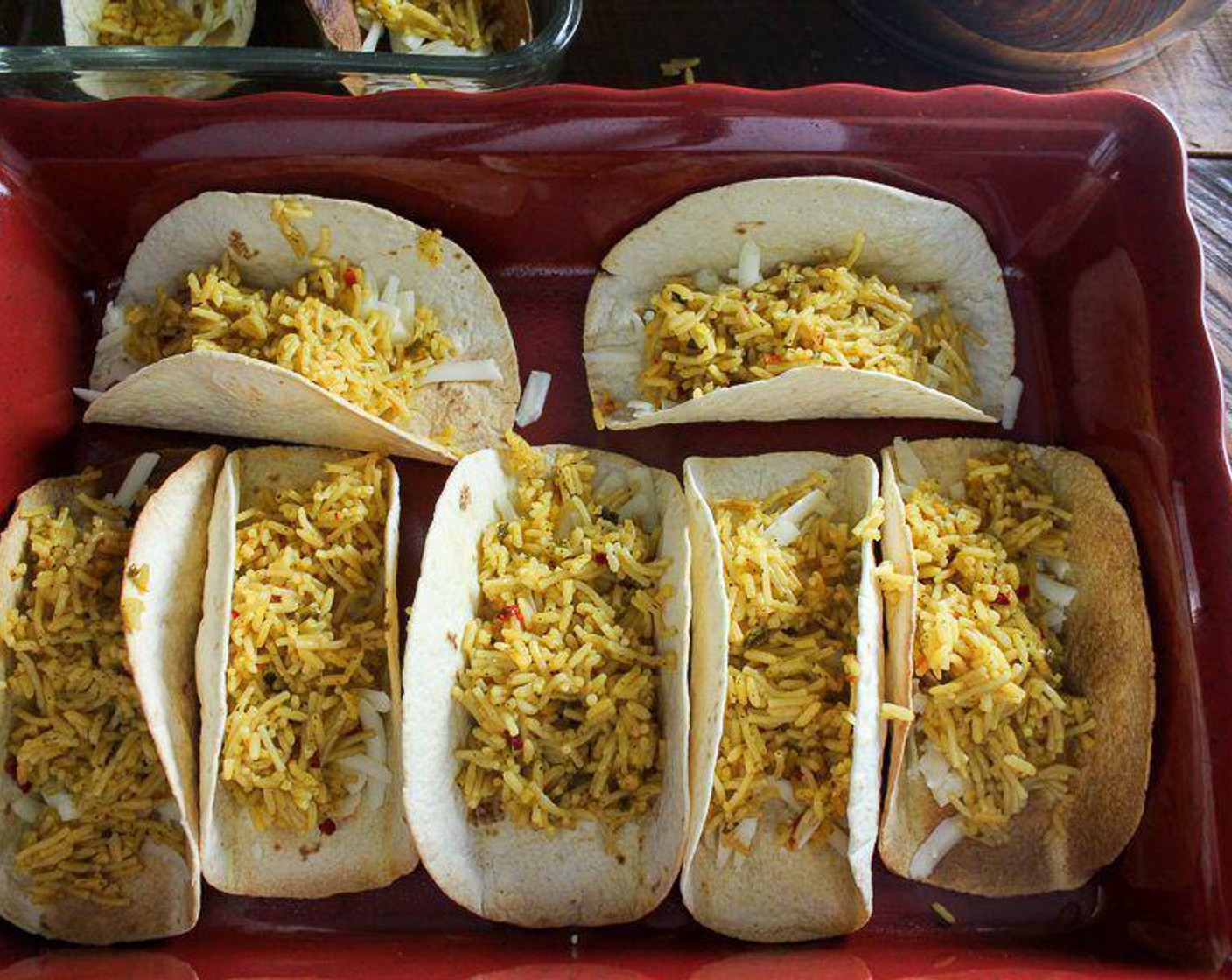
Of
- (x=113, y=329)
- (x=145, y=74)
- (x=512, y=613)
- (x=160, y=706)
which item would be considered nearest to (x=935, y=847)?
(x=512, y=613)

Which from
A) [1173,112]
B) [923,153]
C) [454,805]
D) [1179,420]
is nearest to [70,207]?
[454,805]

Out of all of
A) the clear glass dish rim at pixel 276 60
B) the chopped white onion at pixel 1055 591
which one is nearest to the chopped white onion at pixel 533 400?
the clear glass dish rim at pixel 276 60

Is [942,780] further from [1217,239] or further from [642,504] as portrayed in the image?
[1217,239]

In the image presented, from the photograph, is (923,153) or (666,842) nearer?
(666,842)

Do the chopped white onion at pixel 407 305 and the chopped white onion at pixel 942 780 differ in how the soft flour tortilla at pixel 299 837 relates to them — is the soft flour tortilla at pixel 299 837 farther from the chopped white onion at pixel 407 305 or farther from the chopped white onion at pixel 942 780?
the chopped white onion at pixel 942 780

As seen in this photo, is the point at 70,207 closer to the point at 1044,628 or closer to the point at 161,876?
the point at 161,876

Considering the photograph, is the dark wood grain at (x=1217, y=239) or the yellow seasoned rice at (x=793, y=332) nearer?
the yellow seasoned rice at (x=793, y=332)
